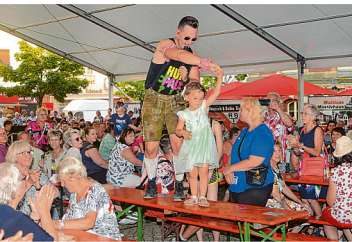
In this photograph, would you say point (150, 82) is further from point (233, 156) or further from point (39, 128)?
point (39, 128)

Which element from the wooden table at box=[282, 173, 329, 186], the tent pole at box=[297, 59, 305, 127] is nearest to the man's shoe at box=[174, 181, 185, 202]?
the wooden table at box=[282, 173, 329, 186]

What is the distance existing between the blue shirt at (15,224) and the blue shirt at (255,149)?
215 centimetres

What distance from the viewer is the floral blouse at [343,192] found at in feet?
14.7

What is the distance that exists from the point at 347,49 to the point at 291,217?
7.80 m

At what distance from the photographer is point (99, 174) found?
6.87 metres

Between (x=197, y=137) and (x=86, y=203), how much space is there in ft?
3.69

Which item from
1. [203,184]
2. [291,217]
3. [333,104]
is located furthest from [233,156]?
[333,104]

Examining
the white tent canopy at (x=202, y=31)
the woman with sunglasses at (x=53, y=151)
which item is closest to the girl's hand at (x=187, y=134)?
the woman with sunglasses at (x=53, y=151)

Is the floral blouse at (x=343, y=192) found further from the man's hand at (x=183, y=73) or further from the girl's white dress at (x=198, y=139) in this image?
the man's hand at (x=183, y=73)

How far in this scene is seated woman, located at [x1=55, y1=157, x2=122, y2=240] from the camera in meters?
3.45

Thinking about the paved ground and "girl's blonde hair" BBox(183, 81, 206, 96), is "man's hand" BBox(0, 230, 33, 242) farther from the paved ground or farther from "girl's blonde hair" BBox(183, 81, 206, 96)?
the paved ground

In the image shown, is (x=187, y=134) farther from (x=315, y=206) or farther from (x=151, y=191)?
(x=315, y=206)

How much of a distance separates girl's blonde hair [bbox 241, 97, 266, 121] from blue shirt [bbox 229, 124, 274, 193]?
0.32ft

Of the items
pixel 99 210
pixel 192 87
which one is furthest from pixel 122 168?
pixel 99 210
